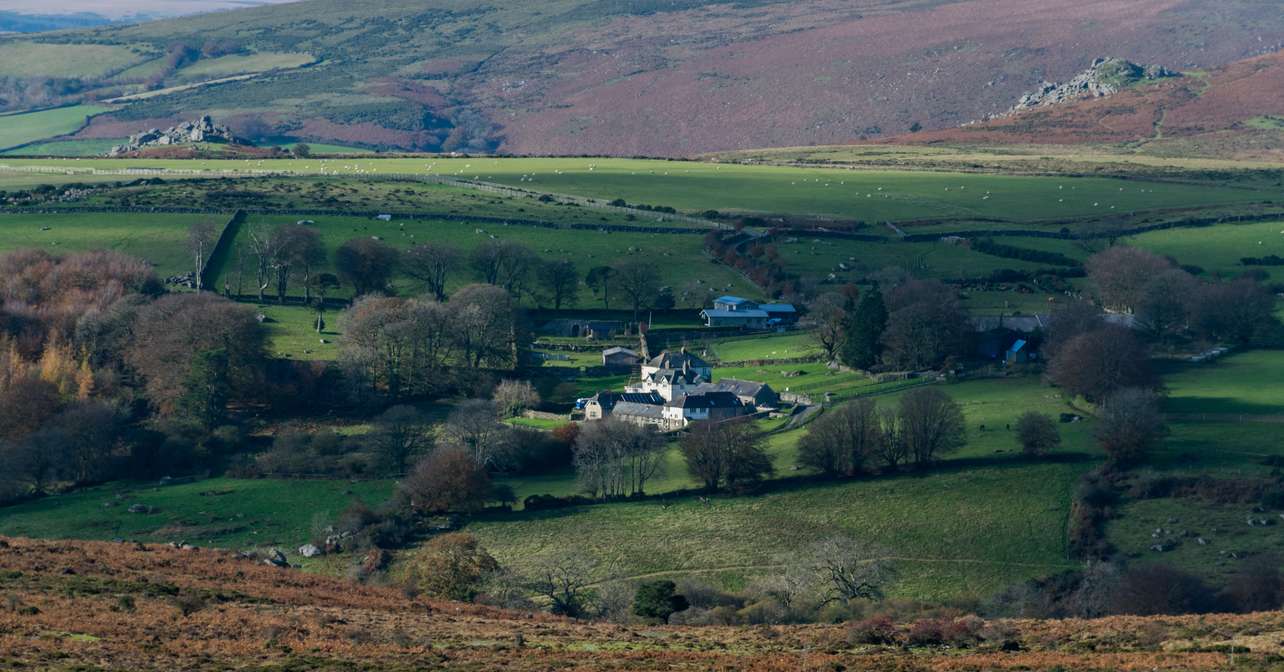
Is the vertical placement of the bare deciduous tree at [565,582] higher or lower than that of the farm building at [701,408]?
higher

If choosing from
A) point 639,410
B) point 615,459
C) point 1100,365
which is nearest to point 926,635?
point 615,459

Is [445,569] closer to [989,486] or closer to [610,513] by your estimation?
[610,513]

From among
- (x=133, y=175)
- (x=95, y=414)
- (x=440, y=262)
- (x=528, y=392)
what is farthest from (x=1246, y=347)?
(x=133, y=175)

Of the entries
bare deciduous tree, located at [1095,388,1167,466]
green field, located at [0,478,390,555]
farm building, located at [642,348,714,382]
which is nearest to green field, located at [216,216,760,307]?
farm building, located at [642,348,714,382]

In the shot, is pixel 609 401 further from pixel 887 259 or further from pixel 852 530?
pixel 887 259

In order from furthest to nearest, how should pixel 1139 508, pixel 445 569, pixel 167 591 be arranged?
pixel 1139 508 < pixel 445 569 < pixel 167 591

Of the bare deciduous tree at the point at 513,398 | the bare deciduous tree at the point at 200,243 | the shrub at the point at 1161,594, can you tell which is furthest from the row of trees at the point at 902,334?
the bare deciduous tree at the point at 200,243

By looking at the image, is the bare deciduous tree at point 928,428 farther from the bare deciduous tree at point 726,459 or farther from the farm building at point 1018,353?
the farm building at point 1018,353
